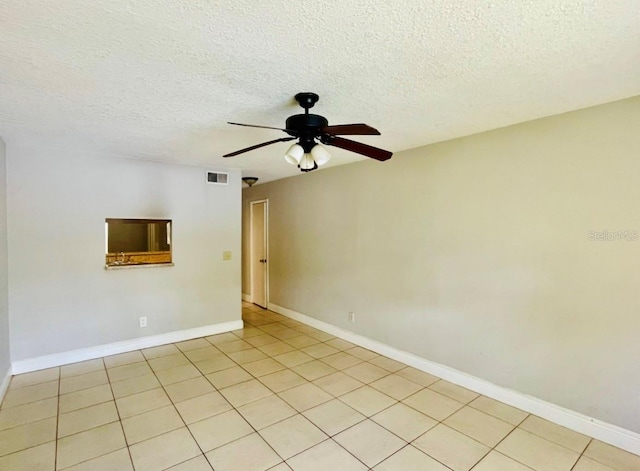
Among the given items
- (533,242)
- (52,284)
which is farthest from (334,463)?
(52,284)

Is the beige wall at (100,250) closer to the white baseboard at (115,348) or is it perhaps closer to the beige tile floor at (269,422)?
the white baseboard at (115,348)

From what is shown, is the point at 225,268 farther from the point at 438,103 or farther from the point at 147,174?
the point at 438,103

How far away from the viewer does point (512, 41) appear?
1.53 m

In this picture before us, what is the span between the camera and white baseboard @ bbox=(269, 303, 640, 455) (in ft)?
7.28

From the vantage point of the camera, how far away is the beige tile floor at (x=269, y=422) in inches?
82.7

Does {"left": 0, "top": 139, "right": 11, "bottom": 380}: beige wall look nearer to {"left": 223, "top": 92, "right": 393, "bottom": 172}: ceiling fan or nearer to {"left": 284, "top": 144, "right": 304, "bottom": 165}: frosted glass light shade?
{"left": 223, "top": 92, "right": 393, "bottom": 172}: ceiling fan

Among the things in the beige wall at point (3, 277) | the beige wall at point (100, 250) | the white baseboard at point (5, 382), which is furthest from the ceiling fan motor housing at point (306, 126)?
the white baseboard at point (5, 382)

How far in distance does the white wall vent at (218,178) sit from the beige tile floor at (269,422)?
7.74ft

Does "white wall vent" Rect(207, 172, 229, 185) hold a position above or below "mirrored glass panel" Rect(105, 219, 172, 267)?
above

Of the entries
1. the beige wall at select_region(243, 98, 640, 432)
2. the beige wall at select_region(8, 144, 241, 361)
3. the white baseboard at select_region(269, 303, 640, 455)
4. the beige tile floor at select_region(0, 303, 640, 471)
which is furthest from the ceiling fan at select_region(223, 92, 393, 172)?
the beige wall at select_region(8, 144, 241, 361)

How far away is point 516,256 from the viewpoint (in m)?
2.73

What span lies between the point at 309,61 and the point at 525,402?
3.04 m

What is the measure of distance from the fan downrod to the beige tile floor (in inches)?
91.3

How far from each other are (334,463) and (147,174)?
12.2ft
